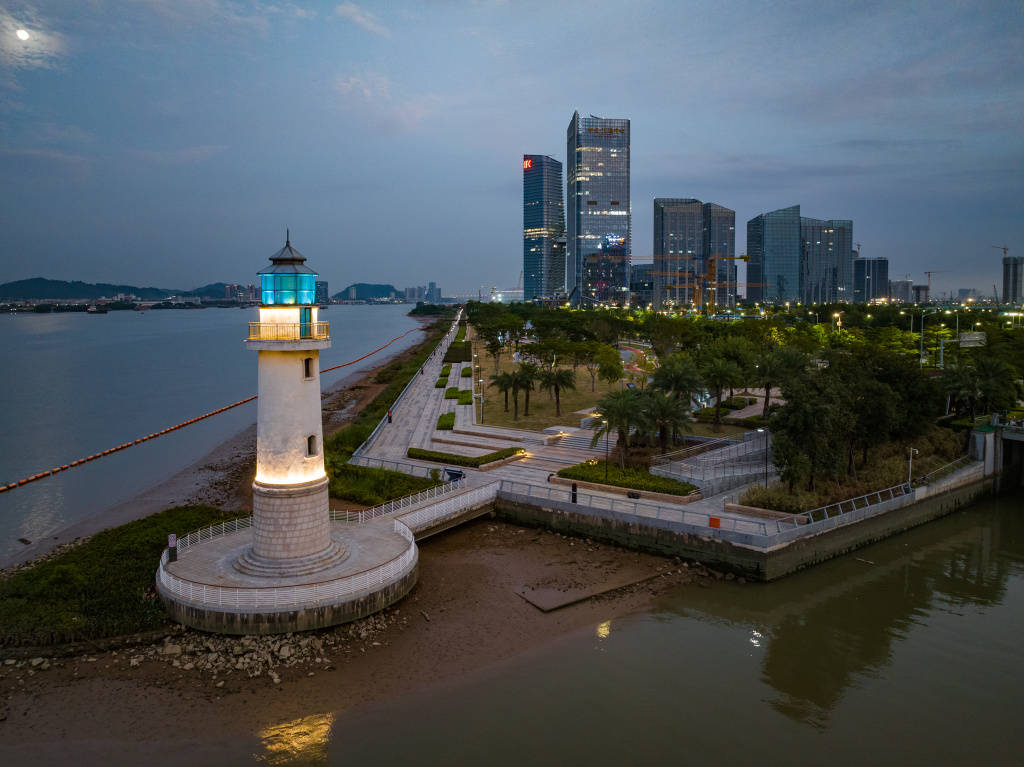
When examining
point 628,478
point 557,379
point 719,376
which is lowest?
point 628,478

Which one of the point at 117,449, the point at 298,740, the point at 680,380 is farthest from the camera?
the point at 117,449

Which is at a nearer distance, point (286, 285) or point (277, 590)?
point (277, 590)

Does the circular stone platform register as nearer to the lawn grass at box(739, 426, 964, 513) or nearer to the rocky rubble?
the rocky rubble

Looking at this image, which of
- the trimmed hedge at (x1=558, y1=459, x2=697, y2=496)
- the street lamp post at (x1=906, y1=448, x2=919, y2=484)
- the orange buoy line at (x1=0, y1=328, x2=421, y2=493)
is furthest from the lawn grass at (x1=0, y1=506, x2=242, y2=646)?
the street lamp post at (x1=906, y1=448, x2=919, y2=484)

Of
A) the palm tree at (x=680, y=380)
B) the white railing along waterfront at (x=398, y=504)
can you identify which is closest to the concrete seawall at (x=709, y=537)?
the white railing along waterfront at (x=398, y=504)

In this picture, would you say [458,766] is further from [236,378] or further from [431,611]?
[236,378]

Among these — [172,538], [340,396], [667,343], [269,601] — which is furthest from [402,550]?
[667,343]

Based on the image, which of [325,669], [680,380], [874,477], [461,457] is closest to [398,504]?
[461,457]

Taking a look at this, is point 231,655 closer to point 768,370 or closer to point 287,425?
point 287,425
